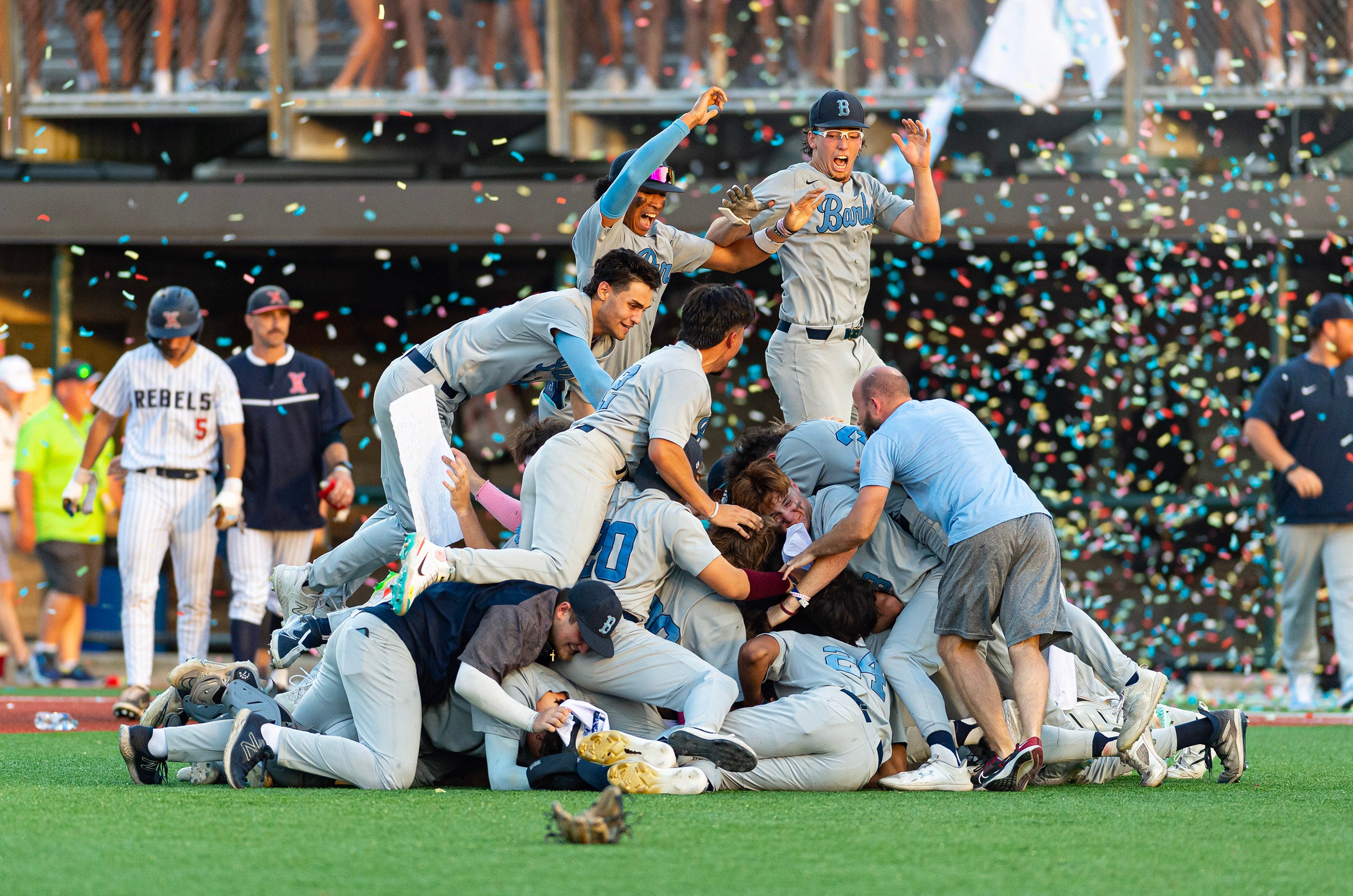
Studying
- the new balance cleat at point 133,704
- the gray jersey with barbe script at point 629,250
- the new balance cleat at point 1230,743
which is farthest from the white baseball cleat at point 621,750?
the new balance cleat at point 133,704

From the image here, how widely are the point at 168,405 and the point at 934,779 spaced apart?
5.24 metres

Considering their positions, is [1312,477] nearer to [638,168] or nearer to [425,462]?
[638,168]

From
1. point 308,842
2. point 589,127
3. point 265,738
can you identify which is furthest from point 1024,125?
point 308,842

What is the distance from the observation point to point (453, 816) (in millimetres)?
4660

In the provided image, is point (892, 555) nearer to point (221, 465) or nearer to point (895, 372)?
point (895, 372)

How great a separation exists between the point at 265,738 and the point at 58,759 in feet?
5.17

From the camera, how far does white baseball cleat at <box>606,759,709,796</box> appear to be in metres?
5.00

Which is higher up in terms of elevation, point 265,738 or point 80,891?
point 80,891

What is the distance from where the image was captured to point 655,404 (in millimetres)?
6055

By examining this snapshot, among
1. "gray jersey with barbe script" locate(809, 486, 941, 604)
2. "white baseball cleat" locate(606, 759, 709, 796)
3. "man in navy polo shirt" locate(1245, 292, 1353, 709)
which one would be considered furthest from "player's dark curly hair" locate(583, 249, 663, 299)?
"man in navy polo shirt" locate(1245, 292, 1353, 709)

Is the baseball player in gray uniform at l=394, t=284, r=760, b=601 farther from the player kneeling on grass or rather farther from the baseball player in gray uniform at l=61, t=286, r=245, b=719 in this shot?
the baseball player in gray uniform at l=61, t=286, r=245, b=719

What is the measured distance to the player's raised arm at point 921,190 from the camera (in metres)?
7.25

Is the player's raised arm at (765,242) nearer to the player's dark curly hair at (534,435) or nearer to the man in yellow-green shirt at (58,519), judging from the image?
the player's dark curly hair at (534,435)

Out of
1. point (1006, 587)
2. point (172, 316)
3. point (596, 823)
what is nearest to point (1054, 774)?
point (1006, 587)
